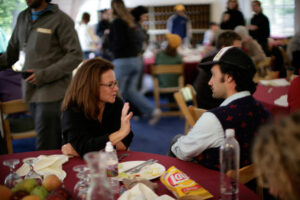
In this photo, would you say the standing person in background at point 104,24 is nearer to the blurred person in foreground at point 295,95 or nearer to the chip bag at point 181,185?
the blurred person in foreground at point 295,95

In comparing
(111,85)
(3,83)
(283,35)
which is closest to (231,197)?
(111,85)

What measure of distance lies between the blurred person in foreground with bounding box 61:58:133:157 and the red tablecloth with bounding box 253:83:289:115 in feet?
4.52

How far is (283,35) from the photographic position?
11.1 meters

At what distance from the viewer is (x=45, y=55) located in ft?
9.14

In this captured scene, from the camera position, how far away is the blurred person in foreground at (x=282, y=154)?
27.5 inches

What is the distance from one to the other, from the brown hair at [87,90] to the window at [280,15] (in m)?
10.5

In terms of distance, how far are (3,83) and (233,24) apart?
4.58 m

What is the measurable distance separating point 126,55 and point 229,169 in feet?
12.0

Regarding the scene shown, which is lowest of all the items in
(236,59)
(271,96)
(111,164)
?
(271,96)

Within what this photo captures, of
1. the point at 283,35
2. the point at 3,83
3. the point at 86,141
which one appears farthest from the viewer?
the point at 283,35

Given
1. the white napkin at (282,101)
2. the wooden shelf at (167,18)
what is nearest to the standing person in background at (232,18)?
the white napkin at (282,101)

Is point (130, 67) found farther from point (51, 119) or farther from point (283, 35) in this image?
point (283, 35)

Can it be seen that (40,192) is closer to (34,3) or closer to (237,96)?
(237,96)

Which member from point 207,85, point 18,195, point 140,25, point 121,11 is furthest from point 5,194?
point 140,25
